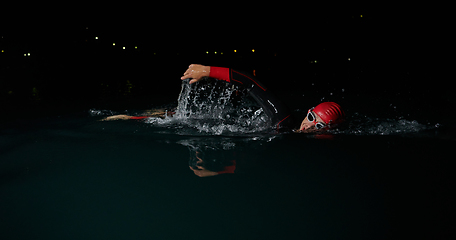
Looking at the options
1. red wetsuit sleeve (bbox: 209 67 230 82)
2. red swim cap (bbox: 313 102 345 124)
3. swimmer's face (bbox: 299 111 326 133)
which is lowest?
swimmer's face (bbox: 299 111 326 133)

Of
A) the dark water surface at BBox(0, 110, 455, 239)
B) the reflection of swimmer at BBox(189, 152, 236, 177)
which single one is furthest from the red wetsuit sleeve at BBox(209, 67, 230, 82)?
the reflection of swimmer at BBox(189, 152, 236, 177)

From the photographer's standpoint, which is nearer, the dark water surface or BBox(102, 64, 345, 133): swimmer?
the dark water surface

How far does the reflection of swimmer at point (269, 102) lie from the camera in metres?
3.93

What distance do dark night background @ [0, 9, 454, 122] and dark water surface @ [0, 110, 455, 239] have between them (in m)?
9.90

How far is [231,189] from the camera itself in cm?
239

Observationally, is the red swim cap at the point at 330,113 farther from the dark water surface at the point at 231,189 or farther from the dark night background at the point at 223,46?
the dark night background at the point at 223,46

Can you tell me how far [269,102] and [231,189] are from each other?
6.26ft

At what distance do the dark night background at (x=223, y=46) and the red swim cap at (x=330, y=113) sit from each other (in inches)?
349

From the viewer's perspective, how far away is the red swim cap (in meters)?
4.04

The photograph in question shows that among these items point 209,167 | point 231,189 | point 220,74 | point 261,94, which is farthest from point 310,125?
point 231,189

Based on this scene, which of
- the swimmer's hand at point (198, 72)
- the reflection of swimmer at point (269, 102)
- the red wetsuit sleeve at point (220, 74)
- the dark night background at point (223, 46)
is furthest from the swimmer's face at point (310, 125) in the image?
the dark night background at point (223, 46)

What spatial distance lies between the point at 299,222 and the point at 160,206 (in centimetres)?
96

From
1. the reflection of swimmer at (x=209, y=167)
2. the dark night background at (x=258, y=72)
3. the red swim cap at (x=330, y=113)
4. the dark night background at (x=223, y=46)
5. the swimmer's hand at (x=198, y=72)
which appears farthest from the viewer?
the dark night background at (x=223, y=46)

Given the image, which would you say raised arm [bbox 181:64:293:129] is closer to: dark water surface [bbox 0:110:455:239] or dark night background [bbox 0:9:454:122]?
dark water surface [bbox 0:110:455:239]
